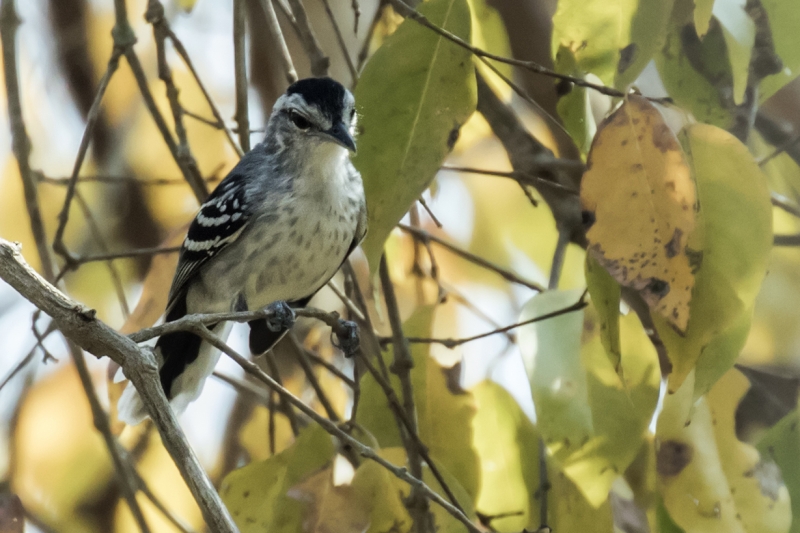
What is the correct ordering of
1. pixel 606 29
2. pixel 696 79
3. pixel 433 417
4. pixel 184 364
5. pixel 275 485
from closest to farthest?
1. pixel 606 29
2. pixel 696 79
3. pixel 275 485
4. pixel 433 417
5. pixel 184 364

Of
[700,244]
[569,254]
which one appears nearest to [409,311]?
[569,254]

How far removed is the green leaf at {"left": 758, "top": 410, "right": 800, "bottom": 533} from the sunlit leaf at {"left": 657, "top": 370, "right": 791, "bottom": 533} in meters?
0.13

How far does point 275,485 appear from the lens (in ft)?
5.73

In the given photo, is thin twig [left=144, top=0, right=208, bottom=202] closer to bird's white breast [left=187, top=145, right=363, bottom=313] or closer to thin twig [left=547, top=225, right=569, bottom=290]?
bird's white breast [left=187, top=145, right=363, bottom=313]

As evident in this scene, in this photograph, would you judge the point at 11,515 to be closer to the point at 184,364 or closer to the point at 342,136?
the point at 184,364

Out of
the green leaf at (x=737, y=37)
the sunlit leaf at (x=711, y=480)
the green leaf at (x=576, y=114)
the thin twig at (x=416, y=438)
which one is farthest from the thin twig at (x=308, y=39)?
the sunlit leaf at (x=711, y=480)

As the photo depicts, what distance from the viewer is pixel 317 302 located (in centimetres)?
314

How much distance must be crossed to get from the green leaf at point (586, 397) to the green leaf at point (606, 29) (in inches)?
19.0

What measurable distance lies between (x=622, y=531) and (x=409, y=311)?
0.88 m

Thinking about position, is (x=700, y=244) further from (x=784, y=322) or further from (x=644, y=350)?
(x=784, y=322)


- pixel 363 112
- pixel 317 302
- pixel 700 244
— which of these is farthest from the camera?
pixel 317 302

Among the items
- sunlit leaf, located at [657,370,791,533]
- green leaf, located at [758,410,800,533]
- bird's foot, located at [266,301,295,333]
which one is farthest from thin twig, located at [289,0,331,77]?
green leaf, located at [758,410,800,533]

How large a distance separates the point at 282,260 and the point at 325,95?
0.41 meters

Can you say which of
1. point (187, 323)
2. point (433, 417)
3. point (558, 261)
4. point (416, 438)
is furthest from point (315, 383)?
point (187, 323)
